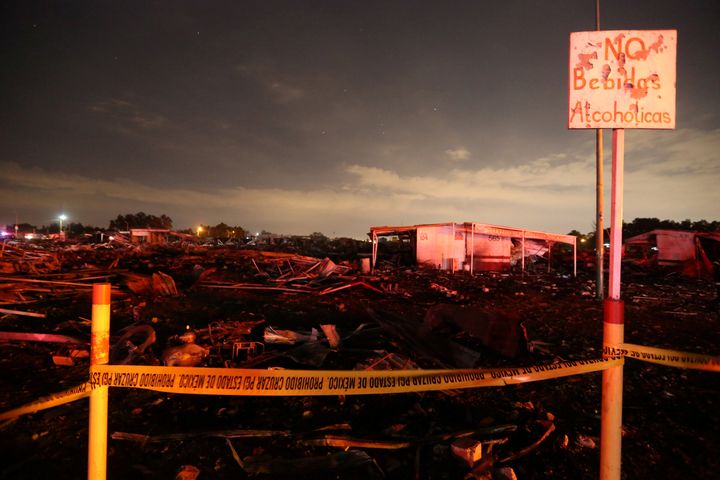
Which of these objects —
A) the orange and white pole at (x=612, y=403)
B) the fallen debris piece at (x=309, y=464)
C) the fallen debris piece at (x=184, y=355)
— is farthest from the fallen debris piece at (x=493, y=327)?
the fallen debris piece at (x=184, y=355)

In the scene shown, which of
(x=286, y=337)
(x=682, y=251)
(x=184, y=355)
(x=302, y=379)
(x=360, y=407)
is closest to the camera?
(x=302, y=379)

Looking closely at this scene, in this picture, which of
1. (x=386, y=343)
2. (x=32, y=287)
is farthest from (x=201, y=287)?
(x=386, y=343)

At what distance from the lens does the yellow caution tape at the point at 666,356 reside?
75.9 inches

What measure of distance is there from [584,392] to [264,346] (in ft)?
15.6

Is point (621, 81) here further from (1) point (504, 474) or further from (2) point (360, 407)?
(2) point (360, 407)

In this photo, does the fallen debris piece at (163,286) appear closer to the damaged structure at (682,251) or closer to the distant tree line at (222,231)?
the damaged structure at (682,251)

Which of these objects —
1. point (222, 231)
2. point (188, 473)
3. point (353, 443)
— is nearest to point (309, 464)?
point (353, 443)

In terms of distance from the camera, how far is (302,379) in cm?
204

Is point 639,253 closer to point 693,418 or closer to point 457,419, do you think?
point 693,418

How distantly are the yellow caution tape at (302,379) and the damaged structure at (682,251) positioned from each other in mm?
25576

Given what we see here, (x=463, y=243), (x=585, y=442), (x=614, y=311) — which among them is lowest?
(x=585, y=442)

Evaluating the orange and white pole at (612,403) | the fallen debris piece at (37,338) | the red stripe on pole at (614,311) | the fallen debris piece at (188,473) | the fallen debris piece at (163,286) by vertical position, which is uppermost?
the red stripe on pole at (614,311)

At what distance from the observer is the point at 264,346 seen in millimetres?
5695

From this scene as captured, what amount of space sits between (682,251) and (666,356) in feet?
91.6
